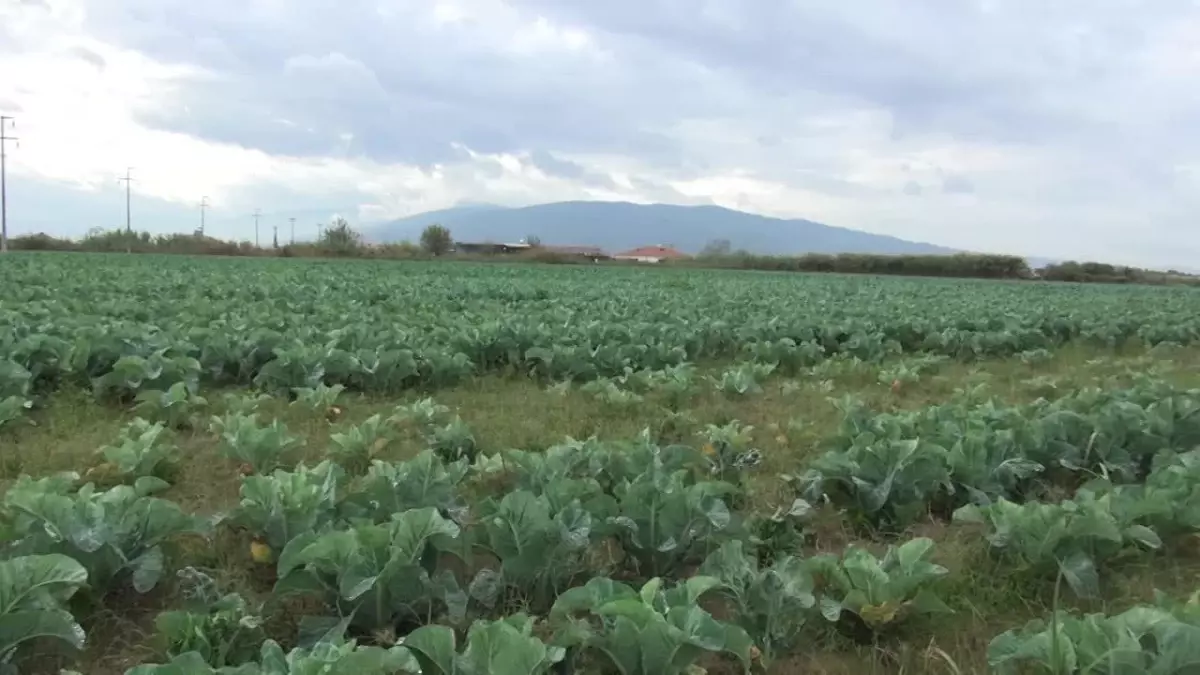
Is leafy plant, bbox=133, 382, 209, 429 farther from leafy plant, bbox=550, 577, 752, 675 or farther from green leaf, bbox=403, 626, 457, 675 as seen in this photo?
leafy plant, bbox=550, 577, 752, 675

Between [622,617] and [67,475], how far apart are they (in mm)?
2687

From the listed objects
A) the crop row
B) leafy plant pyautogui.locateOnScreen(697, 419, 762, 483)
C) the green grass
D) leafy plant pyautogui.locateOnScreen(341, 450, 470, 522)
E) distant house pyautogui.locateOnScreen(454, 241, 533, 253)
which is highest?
distant house pyautogui.locateOnScreen(454, 241, 533, 253)

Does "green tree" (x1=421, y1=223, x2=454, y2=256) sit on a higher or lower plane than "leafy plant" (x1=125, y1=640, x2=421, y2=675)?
higher

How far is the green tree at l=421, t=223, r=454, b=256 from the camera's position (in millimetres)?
75000

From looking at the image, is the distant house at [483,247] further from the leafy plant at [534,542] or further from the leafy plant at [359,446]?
the leafy plant at [534,542]

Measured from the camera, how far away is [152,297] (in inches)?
508

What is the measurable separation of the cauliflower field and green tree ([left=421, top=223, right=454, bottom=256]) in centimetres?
6851

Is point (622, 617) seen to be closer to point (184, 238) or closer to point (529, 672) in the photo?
point (529, 672)

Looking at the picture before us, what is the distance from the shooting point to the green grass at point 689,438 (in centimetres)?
277

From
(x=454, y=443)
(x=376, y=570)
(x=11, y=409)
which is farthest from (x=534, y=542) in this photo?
(x=11, y=409)

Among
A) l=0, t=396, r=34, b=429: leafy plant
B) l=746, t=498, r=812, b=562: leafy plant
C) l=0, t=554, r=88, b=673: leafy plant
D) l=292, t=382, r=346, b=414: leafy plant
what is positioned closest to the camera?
l=0, t=554, r=88, b=673: leafy plant

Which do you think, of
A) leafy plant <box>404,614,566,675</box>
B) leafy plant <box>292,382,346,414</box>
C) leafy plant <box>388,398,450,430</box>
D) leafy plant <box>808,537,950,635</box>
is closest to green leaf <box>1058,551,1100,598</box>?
leafy plant <box>808,537,950,635</box>

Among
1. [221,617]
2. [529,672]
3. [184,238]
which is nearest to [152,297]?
[221,617]

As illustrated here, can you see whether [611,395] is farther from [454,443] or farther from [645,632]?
[645,632]
